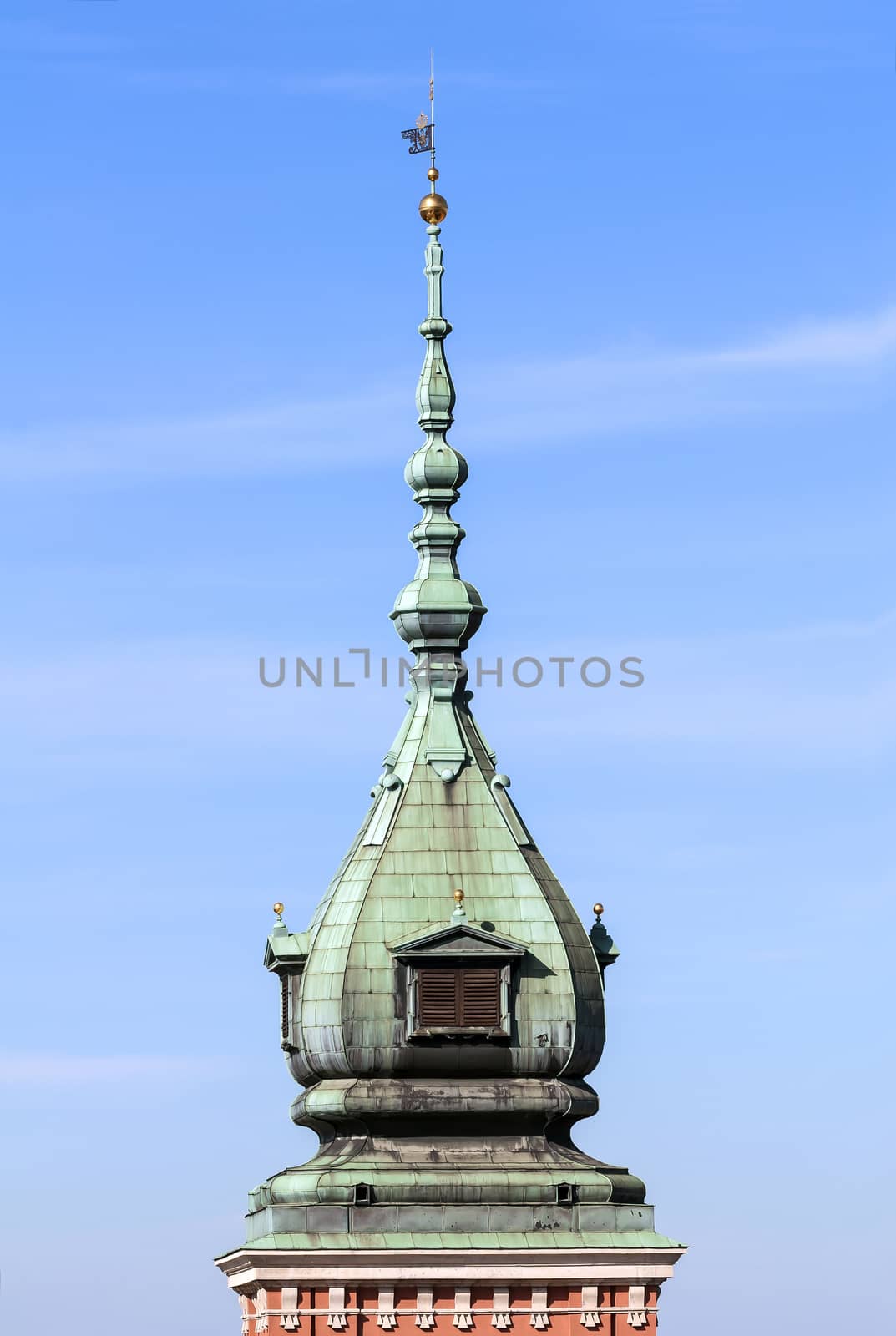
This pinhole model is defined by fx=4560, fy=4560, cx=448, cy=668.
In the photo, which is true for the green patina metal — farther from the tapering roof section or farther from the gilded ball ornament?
the gilded ball ornament

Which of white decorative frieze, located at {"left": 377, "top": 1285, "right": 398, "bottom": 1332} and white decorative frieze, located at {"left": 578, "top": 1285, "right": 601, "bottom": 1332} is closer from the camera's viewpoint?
white decorative frieze, located at {"left": 377, "top": 1285, "right": 398, "bottom": 1332}

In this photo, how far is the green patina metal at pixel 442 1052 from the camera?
3605 inches

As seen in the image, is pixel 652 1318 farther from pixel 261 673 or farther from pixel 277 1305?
pixel 261 673

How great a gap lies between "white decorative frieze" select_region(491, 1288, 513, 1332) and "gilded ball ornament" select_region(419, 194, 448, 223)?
23791 millimetres

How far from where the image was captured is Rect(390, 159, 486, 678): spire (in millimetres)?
97312

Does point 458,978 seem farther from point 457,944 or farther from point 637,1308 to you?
point 637,1308

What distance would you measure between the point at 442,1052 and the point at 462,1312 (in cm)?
541

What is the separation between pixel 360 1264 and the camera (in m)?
90.6

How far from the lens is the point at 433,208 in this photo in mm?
99188

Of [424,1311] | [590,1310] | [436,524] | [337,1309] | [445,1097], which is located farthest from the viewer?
[436,524]

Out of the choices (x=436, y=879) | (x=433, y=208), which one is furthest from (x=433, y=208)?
(x=436, y=879)

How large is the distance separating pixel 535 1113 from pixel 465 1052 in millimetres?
1892

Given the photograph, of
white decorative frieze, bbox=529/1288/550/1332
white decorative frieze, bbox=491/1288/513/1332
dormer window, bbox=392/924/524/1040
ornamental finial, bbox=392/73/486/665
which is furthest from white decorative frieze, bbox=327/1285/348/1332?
ornamental finial, bbox=392/73/486/665

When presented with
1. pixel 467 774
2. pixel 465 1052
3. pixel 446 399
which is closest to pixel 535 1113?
pixel 465 1052
